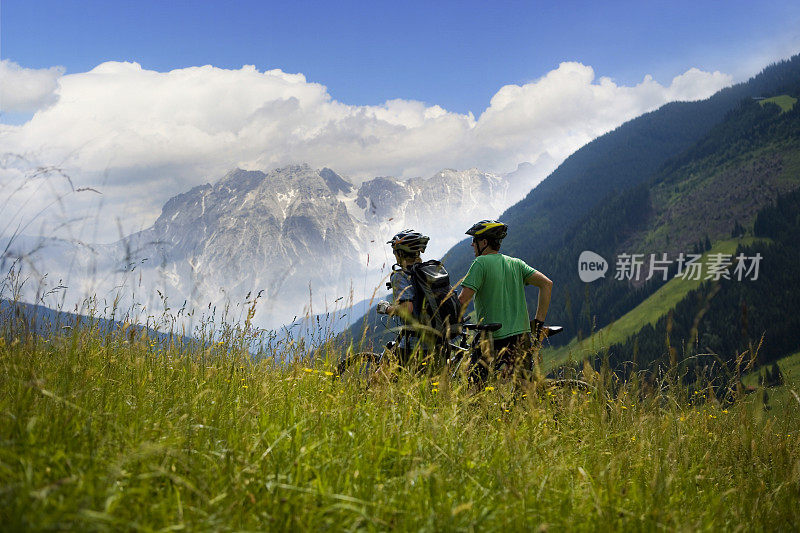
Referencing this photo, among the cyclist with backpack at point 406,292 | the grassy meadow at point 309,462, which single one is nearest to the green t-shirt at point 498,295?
the cyclist with backpack at point 406,292

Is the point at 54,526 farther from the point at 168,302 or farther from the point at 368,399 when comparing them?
the point at 168,302

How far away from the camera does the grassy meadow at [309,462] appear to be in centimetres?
219

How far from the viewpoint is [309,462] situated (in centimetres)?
268

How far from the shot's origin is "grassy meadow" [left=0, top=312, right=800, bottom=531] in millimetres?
2189

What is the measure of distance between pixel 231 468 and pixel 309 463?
1.27 ft

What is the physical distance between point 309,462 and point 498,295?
3785 mm

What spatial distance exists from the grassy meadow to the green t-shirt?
1.52 meters

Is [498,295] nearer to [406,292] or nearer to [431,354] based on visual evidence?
[406,292]

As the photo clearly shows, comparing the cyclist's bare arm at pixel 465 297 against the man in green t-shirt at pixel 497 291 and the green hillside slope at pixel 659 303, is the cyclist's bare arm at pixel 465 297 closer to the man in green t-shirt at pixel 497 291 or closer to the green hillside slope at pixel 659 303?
the man in green t-shirt at pixel 497 291

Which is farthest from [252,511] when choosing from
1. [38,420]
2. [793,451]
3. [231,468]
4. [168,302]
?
[793,451]

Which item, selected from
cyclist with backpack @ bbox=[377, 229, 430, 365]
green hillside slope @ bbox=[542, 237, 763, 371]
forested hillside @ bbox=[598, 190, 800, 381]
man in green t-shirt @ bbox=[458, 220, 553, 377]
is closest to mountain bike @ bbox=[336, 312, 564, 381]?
cyclist with backpack @ bbox=[377, 229, 430, 365]

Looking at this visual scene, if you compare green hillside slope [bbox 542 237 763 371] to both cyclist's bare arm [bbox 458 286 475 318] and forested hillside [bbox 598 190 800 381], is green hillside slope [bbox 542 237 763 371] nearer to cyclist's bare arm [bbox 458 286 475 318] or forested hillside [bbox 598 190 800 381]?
forested hillside [bbox 598 190 800 381]

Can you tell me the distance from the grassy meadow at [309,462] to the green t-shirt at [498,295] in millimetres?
1515

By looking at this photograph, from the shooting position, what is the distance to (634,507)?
2.90 meters
